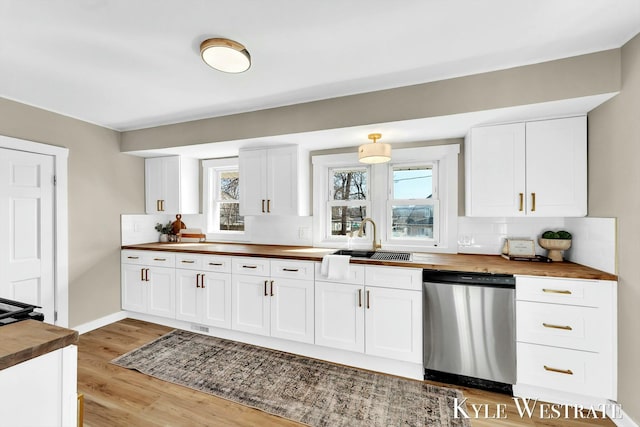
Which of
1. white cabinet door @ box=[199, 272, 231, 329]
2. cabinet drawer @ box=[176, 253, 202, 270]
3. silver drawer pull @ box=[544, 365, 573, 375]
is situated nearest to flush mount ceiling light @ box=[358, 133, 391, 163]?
white cabinet door @ box=[199, 272, 231, 329]

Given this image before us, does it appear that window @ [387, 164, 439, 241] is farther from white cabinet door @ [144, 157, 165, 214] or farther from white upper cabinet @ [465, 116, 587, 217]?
white cabinet door @ [144, 157, 165, 214]

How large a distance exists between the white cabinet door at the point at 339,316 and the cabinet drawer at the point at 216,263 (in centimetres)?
104

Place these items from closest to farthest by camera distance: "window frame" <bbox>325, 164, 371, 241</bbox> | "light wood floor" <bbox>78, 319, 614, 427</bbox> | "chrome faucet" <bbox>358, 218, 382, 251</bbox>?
"light wood floor" <bbox>78, 319, 614, 427</bbox> → "chrome faucet" <bbox>358, 218, 382, 251</bbox> → "window frame" <bbox>325, 164, 371, 241</bbox>

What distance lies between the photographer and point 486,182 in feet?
8.26

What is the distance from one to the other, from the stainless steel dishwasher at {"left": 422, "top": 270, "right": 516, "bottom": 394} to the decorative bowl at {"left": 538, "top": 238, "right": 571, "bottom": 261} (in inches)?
27.0

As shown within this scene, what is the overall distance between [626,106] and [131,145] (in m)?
4.76

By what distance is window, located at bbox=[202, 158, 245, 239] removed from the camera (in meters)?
4.07

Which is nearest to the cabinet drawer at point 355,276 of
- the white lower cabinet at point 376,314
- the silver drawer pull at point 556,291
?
the white lower cabinet at point 376,314

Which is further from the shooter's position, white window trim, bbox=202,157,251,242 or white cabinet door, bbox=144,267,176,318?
A: white window trim, bbox=202,157,251,242

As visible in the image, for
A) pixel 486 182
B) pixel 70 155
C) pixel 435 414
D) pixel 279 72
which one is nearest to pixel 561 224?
pixel 486 182

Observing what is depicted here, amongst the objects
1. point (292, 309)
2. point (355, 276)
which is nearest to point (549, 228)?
point (355, 276)

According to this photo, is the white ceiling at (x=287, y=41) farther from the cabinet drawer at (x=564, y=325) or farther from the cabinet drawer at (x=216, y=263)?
the cabinet drawer at (x=564, y=325)

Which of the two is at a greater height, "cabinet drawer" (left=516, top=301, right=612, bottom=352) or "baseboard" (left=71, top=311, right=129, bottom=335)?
"cabinet drawer" (left=516, top=301, right=612, bottom=352)

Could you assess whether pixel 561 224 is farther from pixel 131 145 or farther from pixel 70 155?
pixel 70 155
